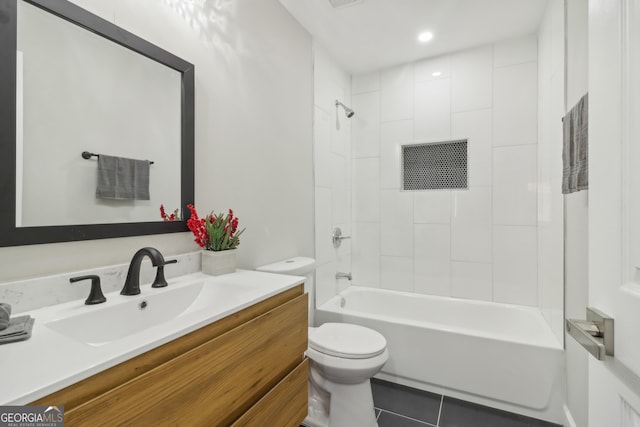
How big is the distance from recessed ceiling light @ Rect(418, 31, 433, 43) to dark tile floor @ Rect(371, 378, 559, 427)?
8.59 feet

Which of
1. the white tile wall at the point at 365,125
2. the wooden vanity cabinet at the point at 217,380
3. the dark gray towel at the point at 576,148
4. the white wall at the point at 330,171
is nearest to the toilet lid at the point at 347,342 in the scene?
the wooden vanity cabinet at the point at 217,380

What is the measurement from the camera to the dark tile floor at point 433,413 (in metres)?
1.73

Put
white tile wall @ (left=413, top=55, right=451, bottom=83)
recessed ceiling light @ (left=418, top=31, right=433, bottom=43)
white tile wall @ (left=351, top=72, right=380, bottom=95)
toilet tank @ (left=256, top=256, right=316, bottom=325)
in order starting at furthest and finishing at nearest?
white tile wall @ (left=351, top=72, right=380, bottom=95) < white tile wall @ (left=413, top=55, right=451, bottom=83) < recessed ceiling light @ (left=418, top=31, right=433, bottom=43) < toilet tank @ (left=256, top=256, right=316, bottom=325)

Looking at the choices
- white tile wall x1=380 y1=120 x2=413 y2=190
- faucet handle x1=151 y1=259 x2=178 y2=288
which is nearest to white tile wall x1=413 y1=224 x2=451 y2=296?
white tile wall x1=380 y1=120 x2=413 y2=190

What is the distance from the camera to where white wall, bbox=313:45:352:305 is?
2449 millimetres

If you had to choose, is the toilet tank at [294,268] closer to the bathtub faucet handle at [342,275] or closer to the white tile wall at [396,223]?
the bathtub faucet handle at [342,275]

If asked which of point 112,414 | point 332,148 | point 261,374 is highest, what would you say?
point 332,148

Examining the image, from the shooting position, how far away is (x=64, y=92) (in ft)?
3.14

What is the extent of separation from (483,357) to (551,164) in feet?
4.35

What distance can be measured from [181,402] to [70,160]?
0.84 metres

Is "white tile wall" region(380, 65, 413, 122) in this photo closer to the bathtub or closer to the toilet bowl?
the bathtub

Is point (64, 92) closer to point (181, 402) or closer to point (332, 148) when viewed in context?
point (181, 402)

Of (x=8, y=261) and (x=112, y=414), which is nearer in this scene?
(x=112, y=414)

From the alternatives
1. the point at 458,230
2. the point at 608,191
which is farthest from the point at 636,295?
the point at 458,230
